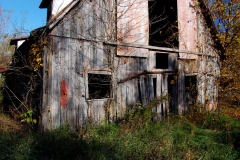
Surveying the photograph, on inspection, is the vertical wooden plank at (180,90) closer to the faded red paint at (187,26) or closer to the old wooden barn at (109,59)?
the old wooden barn at (109,59)

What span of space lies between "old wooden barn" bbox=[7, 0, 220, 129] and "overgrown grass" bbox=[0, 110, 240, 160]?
679 millimetres

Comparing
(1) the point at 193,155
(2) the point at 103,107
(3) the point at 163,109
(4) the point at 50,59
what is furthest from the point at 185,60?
(4) the point at 50,59

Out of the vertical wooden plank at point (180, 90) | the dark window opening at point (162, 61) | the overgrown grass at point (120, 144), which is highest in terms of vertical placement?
the dark window opening at point (162, 61)

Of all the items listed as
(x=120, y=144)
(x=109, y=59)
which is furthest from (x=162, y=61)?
(x=120, y=144)

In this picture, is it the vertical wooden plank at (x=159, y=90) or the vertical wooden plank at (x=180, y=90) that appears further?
the vertical wooden plank at (x=180, y=90)

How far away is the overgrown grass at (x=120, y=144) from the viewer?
12.2 ft

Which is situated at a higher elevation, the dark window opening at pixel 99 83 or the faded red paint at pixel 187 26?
the faded red paint at pixel 187 26

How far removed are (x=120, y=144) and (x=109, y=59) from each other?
112 inches

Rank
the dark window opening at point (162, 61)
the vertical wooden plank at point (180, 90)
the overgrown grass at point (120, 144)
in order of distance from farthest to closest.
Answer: the dark window opening at point (162, 61) < the vertical wooden plank at point (180, 90) < the overgrown grass at point (120, 144)

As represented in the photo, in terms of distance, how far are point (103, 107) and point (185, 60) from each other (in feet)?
15.1

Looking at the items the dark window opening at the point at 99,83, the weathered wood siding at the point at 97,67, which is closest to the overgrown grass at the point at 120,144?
the weathered wood siding at the point at 97,67

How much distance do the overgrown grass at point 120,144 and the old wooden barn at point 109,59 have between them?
2.23ft

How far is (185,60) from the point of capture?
8.05 m

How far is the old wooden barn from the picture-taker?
498 cm
